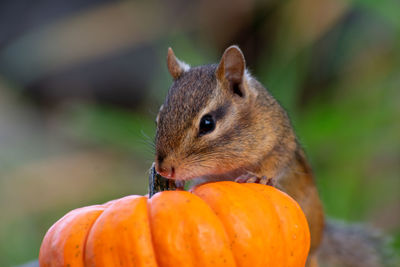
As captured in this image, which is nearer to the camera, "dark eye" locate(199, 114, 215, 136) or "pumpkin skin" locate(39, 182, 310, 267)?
"pumpkin skin" locate(39, 182, 310, 267)

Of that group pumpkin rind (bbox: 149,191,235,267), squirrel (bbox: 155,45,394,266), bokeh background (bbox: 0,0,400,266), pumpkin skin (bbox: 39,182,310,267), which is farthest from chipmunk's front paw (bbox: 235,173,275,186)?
bokeh background (bbox: 0,0,400,266)

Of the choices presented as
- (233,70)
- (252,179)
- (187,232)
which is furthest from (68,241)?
(233,70)

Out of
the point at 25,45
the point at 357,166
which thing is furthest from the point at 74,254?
the point at 25,45

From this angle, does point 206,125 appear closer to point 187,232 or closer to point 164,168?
point 164,168

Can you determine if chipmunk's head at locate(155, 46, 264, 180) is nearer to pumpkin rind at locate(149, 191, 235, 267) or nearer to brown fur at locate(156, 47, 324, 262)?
brown fur at locate(156, 47, 324, 262)

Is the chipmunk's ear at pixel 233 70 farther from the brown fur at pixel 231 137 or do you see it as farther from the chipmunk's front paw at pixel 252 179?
the chipmunk's front paw at pixel 252 179

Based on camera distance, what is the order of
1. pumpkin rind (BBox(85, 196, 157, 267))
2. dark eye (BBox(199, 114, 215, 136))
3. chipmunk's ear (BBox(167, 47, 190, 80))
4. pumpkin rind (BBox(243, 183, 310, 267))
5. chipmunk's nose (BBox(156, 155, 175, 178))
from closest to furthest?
1. pumpkin rind (BBox(85, 196, 157, 267))
2. pumpkin rind (BBox(243, 183, 310, 267))
3. chipmunk's nose (BBox(156, 155, 175, 178))
4. dark eye (BBox(199, 114, 215, 136))
5. chipmunk's ear (BBox(167, 47, 190, 80))

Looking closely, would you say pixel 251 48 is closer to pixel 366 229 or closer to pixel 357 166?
A: pixel 357 166

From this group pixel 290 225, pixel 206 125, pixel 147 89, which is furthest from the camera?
pixel 147 89
